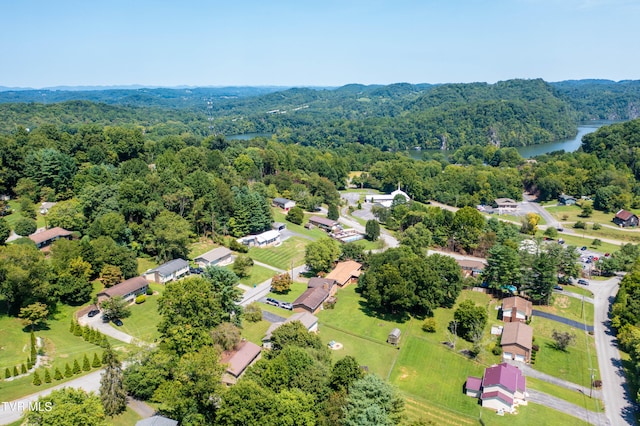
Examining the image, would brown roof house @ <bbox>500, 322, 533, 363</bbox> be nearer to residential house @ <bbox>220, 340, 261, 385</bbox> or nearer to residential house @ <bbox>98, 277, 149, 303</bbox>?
residential house @ <bbox>220, 340, 261, 385</bbox>

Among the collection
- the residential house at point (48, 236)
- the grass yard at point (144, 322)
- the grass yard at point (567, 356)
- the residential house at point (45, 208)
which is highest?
the residential house at point (45, 208)

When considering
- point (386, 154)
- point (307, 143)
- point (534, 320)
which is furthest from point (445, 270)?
point (307, 143)

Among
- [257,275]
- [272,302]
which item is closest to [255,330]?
[272,302]

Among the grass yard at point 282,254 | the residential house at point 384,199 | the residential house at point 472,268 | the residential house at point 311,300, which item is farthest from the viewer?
the residential house at point 384,199

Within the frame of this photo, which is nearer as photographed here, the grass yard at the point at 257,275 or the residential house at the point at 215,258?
the grass yard at the point at 257,275

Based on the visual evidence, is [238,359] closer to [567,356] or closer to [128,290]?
[128,290]

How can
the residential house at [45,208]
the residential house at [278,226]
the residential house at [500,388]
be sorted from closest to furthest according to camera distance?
the residential house at [500,388] → the residential house at [45,208] → the residential house at [278,226]

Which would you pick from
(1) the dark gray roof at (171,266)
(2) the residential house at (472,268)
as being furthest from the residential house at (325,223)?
(1) the dark gray roof at (171,266)

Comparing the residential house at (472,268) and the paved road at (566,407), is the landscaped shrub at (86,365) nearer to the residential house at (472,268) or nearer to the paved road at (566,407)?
the paved road at (566,407)
